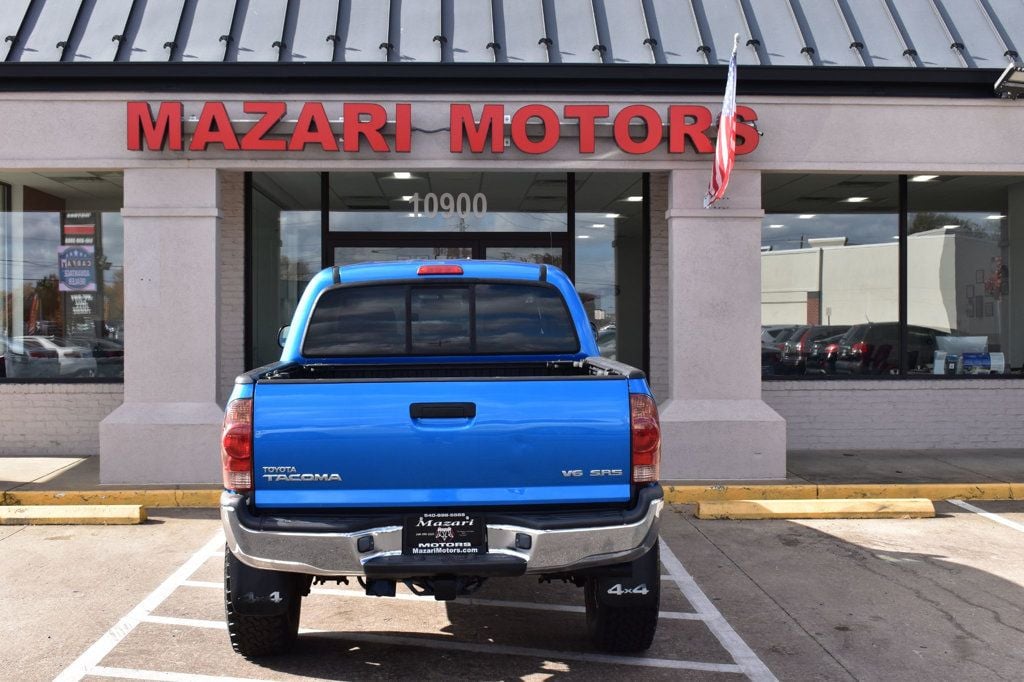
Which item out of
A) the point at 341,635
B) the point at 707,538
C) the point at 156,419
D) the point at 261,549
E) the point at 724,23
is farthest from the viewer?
the point at 724,23

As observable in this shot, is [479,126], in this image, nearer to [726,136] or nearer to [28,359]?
[726,136]

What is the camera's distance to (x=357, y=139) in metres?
9.94

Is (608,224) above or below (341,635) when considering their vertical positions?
above

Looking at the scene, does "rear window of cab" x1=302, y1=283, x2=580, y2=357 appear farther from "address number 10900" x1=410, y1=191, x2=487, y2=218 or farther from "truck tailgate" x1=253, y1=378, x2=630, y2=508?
"address number 10900" x1=410, y1=191, x2=487, y2=218

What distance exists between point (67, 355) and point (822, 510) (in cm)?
913

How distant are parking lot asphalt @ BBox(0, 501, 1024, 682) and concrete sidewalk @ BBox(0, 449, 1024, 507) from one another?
1092 mm

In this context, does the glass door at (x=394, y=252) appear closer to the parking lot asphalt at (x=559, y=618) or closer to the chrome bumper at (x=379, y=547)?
the parking lot asphalt at (x=559, y=618)

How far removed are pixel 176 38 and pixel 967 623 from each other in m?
9.56

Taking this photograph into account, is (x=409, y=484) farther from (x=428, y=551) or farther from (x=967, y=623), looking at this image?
(x=967, y=623)

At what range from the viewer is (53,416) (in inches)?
446

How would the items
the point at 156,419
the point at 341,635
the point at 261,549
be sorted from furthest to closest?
the point at 156,419
the point at 341,635
the point at 261,549

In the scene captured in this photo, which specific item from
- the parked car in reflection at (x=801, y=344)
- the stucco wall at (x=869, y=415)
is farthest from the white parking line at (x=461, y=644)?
the parked car in reflection at (x=801, y=344)

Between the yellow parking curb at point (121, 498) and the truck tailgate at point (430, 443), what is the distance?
5176mm

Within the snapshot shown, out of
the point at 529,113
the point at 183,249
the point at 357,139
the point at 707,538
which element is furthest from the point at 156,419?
the point at 707,538
